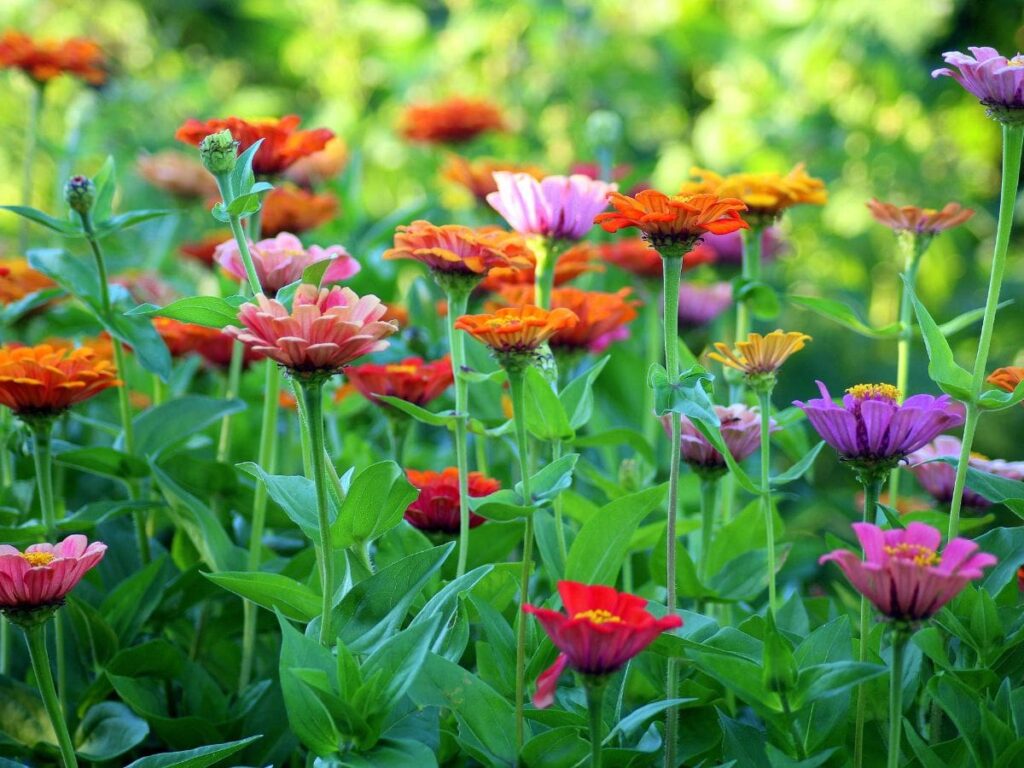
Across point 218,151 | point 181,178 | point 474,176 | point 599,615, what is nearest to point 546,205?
point 218,151

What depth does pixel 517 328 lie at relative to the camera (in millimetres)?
598

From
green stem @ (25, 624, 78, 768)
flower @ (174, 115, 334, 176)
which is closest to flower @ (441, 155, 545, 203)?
flower @ (174, 115, 334, 176)

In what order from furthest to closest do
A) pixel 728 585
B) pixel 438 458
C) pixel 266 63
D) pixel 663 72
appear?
pixel 266 63 → pixel 663 72 → pixel 438 458 → pixel 728 585

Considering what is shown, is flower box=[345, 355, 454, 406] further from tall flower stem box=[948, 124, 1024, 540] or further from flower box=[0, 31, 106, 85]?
flower box=[0, 31, 106, 85]

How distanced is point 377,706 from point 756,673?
188mm

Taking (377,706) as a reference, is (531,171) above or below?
above

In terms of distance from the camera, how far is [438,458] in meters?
1.03

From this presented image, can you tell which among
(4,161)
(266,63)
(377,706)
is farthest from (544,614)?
(266,63)

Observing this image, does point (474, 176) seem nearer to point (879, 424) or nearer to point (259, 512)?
point (259, 512)

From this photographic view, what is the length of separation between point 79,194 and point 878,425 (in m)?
0.54

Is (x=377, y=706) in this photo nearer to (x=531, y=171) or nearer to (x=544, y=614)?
(x=544, y=614)

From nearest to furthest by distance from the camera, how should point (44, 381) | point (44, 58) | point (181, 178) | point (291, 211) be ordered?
1. point (44, 381)
2. point (291, 211)
3. point (44, 58)
4. point (181, 178)

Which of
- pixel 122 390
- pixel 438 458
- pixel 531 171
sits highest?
pixel 531 171

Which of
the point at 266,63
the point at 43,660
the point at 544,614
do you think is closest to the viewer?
the point at 544,614
